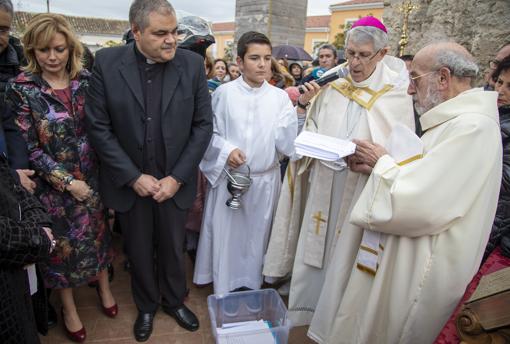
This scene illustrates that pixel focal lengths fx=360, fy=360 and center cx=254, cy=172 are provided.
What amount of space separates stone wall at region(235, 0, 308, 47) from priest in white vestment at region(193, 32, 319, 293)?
975 cm

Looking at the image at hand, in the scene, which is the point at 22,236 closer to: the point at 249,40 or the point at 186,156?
the point at 186,156

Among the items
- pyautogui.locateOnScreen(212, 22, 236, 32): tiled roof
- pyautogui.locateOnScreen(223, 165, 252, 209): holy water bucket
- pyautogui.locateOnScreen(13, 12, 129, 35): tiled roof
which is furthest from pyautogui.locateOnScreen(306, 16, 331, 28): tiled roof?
pyautogui.locateOnScreen(223, 165, 252, 209): holy water bucket

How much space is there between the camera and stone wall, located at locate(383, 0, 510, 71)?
3.47 meters

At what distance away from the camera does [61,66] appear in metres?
2.25

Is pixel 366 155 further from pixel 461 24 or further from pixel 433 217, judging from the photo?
pixel 461 24

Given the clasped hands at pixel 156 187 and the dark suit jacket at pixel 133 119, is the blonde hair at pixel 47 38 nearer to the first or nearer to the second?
the dark suit jacket at pixel 133 119

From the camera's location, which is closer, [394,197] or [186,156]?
[394,197]

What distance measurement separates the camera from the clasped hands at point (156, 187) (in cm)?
224

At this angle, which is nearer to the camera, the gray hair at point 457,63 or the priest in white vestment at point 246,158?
the gray hair at point 457,63

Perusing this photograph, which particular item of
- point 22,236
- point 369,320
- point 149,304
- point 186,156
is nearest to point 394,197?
→ point 369,320

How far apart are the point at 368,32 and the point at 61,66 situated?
1917mm

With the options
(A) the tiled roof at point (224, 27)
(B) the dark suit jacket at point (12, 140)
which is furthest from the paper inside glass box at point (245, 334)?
(A) the tiled roof at point (224, 27)

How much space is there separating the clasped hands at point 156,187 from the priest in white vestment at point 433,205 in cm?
116

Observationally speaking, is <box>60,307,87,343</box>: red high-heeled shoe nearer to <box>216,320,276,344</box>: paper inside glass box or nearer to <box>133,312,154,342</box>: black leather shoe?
<box>133,312,154,342</box>: black leather shoe
